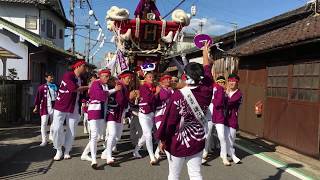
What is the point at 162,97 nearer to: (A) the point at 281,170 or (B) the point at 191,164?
(A) the point at 281,170

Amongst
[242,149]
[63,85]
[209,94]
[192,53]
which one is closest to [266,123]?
[242,149]

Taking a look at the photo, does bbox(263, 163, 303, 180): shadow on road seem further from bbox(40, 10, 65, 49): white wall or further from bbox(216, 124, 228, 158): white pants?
bbox(40, 10, 65, 49): white wall

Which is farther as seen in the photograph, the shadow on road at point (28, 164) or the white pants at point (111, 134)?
the white pants at point (111, 134)

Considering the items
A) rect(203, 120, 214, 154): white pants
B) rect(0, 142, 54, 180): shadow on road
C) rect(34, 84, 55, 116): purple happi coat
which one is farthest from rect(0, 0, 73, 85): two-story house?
rect(203, 120, 214, 154): white pants

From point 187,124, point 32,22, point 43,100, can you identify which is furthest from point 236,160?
point 32,22

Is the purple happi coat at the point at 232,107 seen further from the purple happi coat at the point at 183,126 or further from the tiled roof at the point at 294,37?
the purple happi coat at the point at 183,126

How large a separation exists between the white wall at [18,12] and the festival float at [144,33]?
55.5ft

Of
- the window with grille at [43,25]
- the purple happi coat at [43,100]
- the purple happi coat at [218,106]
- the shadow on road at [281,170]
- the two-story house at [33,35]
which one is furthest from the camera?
the window with grille at [43,25]

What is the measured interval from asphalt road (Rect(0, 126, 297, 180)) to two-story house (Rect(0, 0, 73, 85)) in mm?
9746

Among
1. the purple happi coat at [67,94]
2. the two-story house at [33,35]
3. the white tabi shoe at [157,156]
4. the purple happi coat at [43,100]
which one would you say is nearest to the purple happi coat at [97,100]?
the purple happi coat at [67,94]

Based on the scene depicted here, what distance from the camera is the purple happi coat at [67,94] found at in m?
10.1

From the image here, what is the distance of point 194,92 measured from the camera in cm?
580

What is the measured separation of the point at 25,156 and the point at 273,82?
7285mm

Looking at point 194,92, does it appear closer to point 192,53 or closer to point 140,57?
point 140,57
